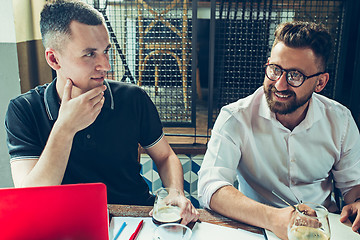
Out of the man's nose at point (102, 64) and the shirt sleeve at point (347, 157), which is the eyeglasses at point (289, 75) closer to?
the shirt sleeve at point (347, 157)

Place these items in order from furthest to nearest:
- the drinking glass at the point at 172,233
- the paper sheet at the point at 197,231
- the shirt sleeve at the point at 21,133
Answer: the shirt sleeve at the point at 21,133, the paper sheet at the point at 197,231, the drinking glass at the point at 172,233

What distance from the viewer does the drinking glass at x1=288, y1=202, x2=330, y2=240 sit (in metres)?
0.79

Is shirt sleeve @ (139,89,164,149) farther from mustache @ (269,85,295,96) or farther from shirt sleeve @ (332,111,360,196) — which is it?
shirt sleeve @ (332,111,360,196)

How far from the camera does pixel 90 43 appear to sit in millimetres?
1231

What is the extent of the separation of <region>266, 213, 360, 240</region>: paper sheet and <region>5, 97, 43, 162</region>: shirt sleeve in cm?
94

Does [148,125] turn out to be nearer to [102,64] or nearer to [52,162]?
[102,64]

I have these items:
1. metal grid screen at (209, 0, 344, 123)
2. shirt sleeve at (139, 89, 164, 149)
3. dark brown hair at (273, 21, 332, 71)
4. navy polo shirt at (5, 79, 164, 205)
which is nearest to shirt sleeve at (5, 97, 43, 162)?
navy polo shirt at (5, 79, 164, 205)

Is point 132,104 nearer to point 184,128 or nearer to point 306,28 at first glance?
point 306,28

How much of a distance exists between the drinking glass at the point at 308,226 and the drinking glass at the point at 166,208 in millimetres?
333

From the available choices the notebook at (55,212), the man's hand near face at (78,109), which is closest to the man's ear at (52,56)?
the man's hand near face at (78,109)

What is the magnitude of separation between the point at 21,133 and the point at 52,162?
0.27 m

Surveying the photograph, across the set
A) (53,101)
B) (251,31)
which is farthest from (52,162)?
(251,31)

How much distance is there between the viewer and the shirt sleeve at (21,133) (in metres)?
1.21

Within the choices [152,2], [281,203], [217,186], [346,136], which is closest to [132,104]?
[217,186]
